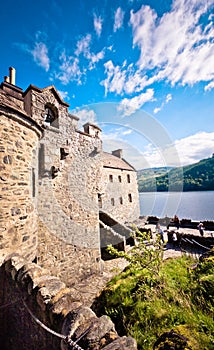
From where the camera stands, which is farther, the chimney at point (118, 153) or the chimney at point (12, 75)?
the chimney at point (118, 153)

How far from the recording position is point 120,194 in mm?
21922

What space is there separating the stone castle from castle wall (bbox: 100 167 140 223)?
4348mm

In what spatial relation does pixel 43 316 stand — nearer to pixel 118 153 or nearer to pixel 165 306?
pixel 165 306

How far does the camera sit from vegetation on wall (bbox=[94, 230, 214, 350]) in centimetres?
188

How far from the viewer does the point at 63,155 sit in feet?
27.5

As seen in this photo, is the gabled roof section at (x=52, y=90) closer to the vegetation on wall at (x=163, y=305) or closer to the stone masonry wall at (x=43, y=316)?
the stone masonry wall at (x=43, y=316)

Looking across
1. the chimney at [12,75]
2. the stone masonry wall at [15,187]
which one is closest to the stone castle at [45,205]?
the stone masonry wall at [15,187]

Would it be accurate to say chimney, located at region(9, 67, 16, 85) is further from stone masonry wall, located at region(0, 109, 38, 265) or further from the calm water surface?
the calm water surface

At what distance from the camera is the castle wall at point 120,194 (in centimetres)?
1941

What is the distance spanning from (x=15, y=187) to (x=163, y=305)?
13.4 ft

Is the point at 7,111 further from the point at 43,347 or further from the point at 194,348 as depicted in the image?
the point at 194,348

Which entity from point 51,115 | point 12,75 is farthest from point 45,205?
point 12,75

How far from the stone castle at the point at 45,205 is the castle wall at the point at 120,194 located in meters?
4.35

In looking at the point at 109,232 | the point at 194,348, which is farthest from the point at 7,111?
the point at 109,232
